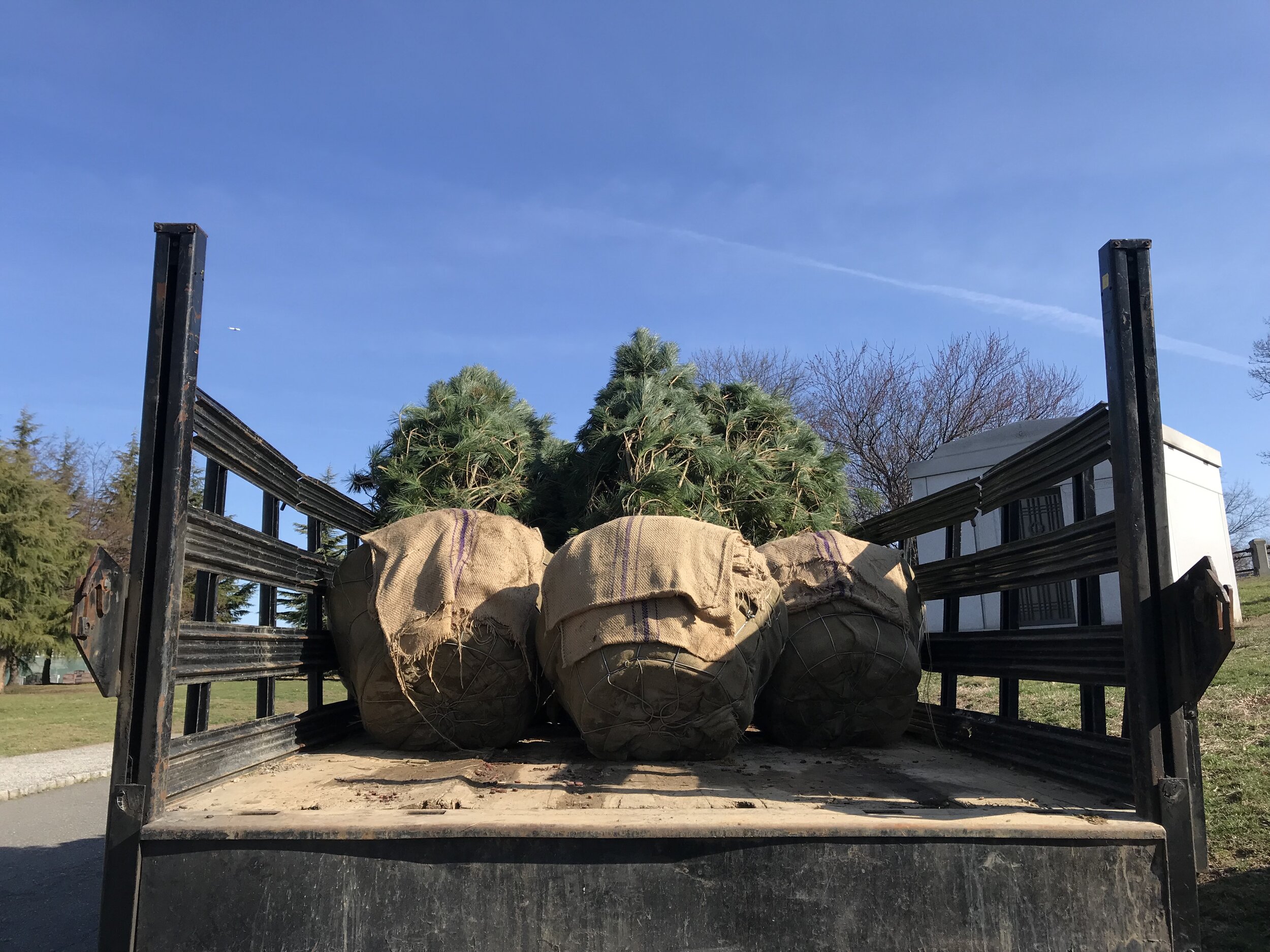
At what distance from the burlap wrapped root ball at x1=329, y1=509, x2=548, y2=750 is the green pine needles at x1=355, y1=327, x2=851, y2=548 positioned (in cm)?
119

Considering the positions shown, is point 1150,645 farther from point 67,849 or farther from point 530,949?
point 67,849

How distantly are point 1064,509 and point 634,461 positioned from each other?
8.51 m

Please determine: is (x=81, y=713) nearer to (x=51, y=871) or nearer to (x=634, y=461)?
(x=51, y=871)

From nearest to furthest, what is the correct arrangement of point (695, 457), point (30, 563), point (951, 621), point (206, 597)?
point (206, 597) → point (951, 621) → point (695, 457) → point (30, 563)

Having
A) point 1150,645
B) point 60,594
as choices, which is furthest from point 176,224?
point 60,594

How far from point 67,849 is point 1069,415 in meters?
22.8

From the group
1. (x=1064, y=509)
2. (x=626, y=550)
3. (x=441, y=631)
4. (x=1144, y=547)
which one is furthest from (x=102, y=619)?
(x=1064, y=509)

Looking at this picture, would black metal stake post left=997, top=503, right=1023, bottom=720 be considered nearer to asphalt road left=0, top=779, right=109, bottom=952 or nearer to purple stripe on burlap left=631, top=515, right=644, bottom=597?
purple stripe on burlap left=631, top=515, right=644, bottom=597

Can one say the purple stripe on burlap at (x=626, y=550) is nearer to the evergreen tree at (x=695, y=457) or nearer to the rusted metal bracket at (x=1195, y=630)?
the evergreen tree at (x=695, y=457)

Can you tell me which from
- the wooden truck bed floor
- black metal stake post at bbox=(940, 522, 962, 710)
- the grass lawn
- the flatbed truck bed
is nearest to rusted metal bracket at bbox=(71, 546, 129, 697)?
the flatbed truck bed

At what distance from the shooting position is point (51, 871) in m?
4.95

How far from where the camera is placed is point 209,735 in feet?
8.19

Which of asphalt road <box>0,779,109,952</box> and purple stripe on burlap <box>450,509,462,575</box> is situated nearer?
purple stripe on burlap <box>450,509,462,575</box>

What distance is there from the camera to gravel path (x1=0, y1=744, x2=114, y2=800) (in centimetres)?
802
